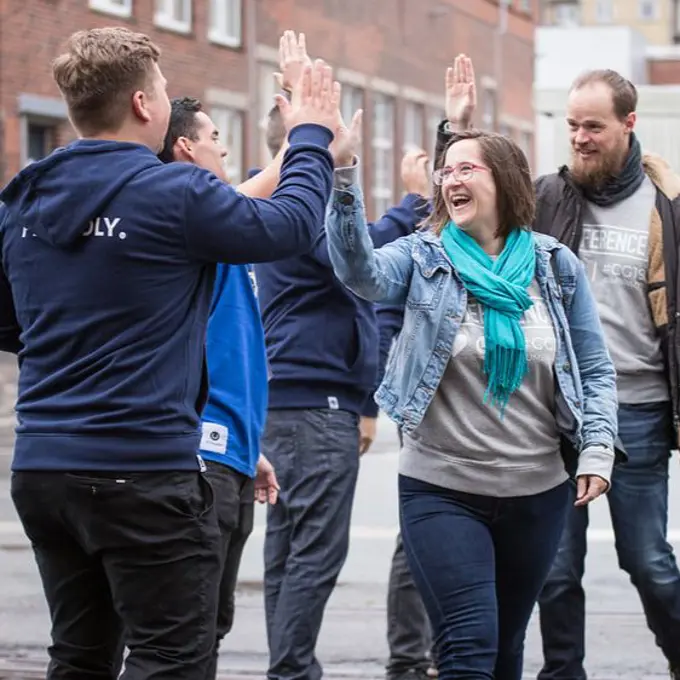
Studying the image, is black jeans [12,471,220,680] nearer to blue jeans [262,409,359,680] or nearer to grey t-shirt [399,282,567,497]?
grey t-shirt [399,282,567,497]

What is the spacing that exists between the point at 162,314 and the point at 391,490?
860 centimetres

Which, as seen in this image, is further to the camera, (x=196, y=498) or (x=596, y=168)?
(x=596, y=168)

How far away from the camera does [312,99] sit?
4199 mm

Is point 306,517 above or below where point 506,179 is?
below

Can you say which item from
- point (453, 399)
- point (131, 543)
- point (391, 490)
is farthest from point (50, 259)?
point (391, 490)

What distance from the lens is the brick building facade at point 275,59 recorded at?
2345 centimetres

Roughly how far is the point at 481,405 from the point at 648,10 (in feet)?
275

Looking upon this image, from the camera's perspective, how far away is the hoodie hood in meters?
3.91

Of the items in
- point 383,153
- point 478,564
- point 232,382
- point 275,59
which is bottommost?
point 478,564

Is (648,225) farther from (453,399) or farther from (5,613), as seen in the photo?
(5,613)

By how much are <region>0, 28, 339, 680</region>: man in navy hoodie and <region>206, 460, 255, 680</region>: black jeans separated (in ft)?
1.54

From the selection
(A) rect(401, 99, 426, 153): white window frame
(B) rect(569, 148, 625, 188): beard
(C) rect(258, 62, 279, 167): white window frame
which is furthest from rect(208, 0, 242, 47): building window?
(B) rect(569, 148, 625, 188): beard

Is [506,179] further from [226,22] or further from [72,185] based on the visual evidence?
[226,22]

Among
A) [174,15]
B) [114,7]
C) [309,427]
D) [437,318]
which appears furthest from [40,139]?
[437,318]
